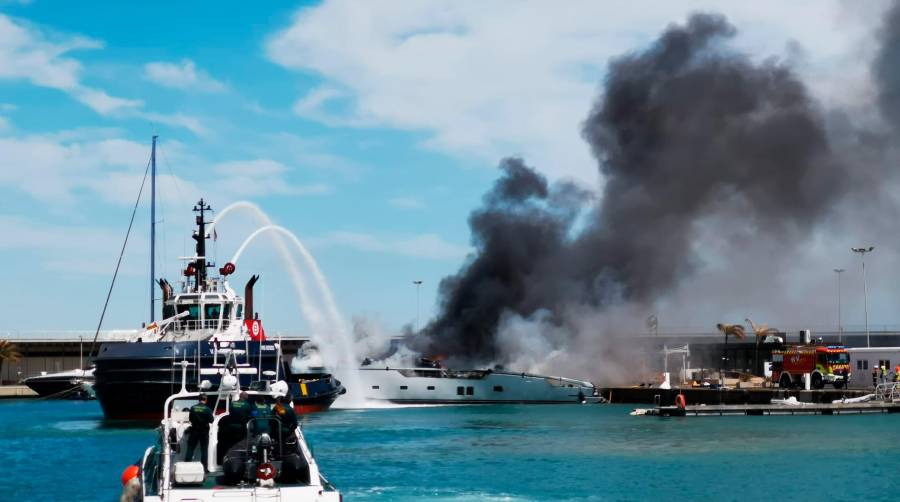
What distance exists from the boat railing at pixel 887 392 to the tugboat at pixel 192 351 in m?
44.6

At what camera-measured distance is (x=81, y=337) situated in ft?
483

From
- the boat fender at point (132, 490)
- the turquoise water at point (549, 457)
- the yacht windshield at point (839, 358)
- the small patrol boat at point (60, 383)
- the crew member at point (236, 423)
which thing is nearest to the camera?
the boat fender at point (132, 490)

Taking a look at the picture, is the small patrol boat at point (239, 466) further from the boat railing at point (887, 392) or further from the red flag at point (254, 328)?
the boat railing at point (887, 392)

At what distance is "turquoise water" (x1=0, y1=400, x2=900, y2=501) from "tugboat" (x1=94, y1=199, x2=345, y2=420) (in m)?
2.88

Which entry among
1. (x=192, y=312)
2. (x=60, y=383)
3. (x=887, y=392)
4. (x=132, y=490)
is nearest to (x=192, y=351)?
(x=192, y=312)

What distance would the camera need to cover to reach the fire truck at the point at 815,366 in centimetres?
10031

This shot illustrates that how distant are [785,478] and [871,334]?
10395cm

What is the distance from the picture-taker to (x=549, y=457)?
56.2 m

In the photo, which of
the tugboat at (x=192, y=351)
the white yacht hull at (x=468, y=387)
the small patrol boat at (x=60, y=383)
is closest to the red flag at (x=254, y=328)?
the tugboat at (x=192, y=351)

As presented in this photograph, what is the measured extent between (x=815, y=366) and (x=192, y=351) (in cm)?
5943

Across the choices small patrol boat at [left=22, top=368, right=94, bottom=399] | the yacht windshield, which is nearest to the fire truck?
the yacht windshield

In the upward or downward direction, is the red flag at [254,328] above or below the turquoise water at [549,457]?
above

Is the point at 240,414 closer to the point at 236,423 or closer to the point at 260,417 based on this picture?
the point at 236,423

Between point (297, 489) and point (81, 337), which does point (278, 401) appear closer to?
point (297, 489)
